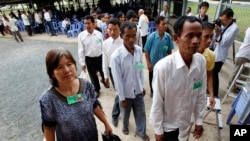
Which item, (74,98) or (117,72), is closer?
(74,98)

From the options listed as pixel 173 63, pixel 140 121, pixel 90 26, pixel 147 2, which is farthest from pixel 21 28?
pixel 173 63

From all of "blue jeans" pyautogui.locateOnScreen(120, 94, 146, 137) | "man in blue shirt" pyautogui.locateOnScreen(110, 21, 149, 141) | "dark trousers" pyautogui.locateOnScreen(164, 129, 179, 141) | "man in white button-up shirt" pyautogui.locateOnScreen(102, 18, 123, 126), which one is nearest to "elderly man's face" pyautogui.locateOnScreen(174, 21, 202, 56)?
"dark trousers" pyautogui.locateOnScreen(164, 129, 179, 141)

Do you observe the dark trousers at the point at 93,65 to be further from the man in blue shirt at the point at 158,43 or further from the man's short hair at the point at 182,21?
the man's short hair at the point at 182,21

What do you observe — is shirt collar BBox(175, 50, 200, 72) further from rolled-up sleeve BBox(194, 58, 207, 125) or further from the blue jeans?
the blue jeans

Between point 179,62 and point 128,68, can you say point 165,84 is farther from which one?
point 128,68

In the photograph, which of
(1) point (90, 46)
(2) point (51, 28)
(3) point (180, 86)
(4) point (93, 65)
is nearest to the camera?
(3) point (180, 86)

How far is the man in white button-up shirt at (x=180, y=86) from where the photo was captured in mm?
1396

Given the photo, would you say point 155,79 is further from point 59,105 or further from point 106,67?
point 106,67

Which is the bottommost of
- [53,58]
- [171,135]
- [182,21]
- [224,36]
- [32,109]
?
[32,109]

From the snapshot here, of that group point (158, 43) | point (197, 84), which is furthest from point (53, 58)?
point (158, 43)

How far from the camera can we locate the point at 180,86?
1495mm

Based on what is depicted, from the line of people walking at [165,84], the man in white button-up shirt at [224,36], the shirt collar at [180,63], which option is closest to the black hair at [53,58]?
the line of people walking at [165,84]

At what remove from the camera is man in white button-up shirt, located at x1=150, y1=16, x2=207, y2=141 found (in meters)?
1.40

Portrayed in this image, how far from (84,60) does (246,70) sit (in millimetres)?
3352
